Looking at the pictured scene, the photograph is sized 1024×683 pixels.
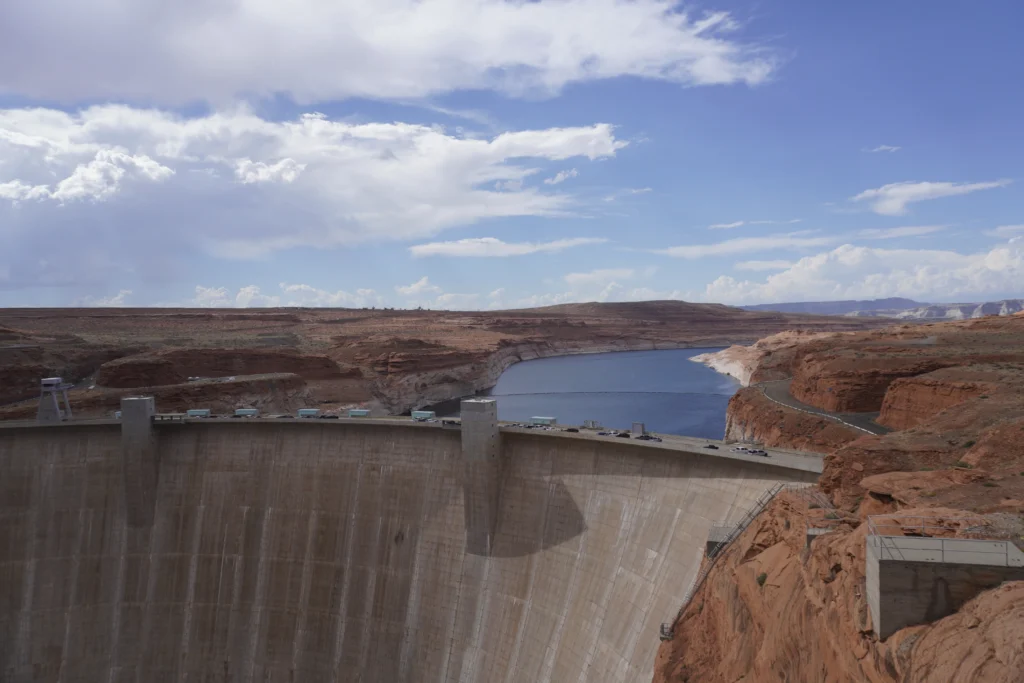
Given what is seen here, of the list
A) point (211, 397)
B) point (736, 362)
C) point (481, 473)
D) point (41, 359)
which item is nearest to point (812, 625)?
point (481, 473)

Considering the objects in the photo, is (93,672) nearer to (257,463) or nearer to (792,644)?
(257,463)

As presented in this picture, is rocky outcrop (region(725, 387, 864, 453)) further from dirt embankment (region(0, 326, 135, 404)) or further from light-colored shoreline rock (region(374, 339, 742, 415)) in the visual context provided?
dirt embankment (region(0, 326, 135, 404))

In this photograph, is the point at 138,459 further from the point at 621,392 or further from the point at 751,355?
the point at 751,355

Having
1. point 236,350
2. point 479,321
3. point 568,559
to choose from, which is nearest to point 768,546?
point 568,559

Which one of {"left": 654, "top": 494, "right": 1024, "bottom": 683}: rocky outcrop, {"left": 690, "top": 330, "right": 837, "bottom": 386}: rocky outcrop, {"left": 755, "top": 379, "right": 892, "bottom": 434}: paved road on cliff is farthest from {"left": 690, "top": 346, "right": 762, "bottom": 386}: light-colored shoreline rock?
{"left": 654, "top": 494, "right": 1024, "bottom": 683}: rocky outcrop

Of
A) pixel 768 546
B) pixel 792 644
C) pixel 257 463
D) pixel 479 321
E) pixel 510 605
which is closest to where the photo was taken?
pixel 792 644

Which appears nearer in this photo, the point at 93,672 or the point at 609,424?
the point at 93,672
